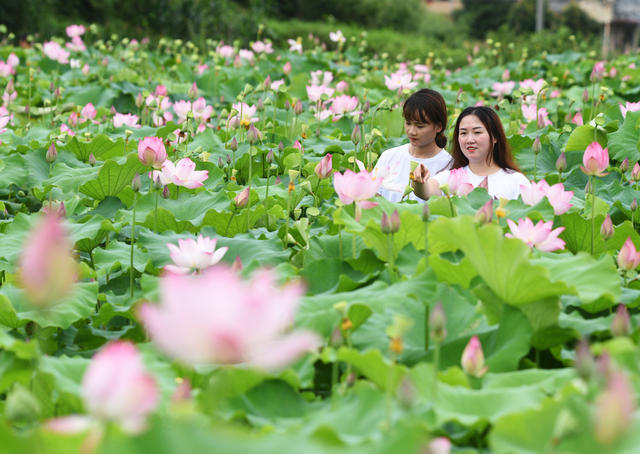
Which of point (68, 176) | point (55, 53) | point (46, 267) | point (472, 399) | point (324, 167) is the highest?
point (55, 53)

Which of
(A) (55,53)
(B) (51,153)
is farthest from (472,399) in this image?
(A) (55,53)

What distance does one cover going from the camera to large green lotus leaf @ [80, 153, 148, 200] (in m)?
2.63

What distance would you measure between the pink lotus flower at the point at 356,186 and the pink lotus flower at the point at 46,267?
3.38 ft

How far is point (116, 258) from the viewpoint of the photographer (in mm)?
2139

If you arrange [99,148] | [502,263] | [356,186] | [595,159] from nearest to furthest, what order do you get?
[502,263]
[356,186]
[595,159]
[99,148]

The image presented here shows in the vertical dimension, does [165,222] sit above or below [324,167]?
below

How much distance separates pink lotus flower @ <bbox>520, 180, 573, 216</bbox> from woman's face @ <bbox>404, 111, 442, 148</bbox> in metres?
1.52

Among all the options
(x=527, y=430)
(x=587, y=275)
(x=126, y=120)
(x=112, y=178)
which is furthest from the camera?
(x=126, y=120)

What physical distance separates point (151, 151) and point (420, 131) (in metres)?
1.80

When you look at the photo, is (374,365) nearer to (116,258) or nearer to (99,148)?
(116,258)

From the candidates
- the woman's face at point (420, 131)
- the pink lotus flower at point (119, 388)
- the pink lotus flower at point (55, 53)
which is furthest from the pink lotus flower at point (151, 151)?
the pink lotus flower at point (55, 53)

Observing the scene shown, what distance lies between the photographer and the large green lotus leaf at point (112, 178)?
263cm

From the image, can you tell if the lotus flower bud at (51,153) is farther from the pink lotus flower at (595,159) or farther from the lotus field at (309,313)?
the pink lotus flower at (595,159)

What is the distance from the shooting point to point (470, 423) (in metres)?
1.18
